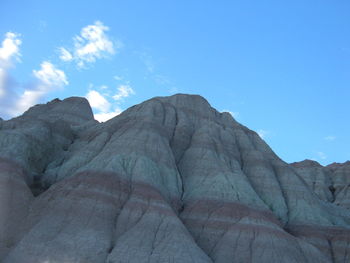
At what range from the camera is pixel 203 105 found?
7831 centimetres

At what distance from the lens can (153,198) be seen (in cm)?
4716

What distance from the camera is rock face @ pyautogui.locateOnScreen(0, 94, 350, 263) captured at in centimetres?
4100

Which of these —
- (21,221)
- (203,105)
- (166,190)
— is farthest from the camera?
(203,105)

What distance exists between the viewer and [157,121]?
63.9m

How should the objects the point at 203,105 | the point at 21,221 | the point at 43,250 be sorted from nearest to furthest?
the point at 43,250, the point at 21,221, the point at 203,105

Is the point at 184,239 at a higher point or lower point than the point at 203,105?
lower

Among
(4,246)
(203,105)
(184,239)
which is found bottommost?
(4,246)

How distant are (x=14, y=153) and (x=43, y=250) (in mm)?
14451

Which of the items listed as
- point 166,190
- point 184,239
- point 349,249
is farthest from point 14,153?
point 349,249

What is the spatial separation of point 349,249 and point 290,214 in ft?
28.1

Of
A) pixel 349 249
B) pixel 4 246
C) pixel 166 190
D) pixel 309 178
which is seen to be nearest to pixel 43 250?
pixel 4 246

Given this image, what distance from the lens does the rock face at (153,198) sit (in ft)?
135

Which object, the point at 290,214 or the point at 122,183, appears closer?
the point at 122,183

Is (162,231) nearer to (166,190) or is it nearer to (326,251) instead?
(166,190)
